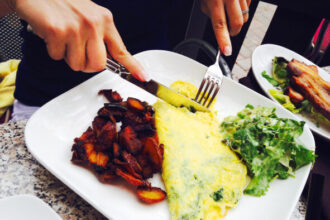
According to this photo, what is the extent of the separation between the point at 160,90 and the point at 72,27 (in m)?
0.53

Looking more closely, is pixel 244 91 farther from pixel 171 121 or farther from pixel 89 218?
pixel 89 218

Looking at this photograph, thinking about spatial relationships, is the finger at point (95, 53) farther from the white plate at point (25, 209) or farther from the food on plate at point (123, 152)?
the white plate at point (25, 209)

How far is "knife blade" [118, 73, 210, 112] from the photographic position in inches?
46.1

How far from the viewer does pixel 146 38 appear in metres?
1.86

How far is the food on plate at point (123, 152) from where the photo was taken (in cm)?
96

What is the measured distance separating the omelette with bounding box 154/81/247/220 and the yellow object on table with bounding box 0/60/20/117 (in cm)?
88

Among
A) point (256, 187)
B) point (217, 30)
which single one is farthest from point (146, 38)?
point (256, 187)

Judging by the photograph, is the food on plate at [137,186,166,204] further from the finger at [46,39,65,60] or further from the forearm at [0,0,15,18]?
the forearm at [0,0,15,18]

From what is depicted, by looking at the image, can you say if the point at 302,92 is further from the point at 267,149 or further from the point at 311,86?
the point at 267,149

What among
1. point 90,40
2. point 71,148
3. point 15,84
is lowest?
point 15,84

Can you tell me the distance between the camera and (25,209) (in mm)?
684

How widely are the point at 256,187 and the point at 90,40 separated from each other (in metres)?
0.91

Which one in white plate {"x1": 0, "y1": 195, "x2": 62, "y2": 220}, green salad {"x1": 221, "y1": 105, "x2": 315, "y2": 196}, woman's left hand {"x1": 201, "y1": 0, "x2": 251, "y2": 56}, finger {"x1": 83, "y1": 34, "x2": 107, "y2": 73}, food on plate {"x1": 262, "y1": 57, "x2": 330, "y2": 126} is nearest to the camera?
white plate {"x1": 0, "y1": 195, "x2": 62, "y2": 220}

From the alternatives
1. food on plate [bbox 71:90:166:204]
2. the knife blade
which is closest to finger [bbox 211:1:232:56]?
the knife blade
